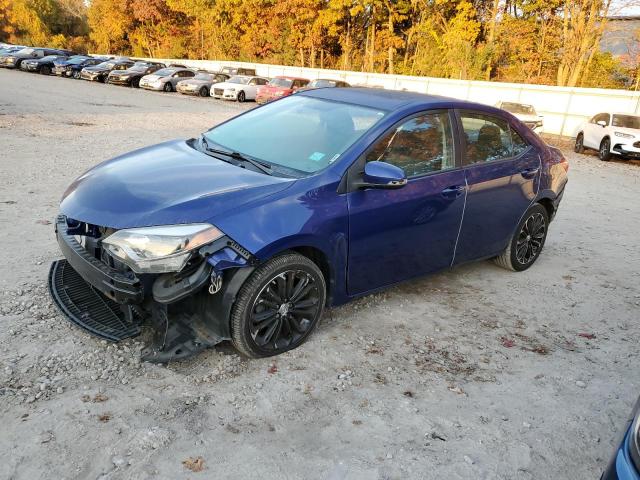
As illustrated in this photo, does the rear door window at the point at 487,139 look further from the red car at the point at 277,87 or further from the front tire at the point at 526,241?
the red car at the point at 277,87

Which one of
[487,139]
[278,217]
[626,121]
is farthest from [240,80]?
[278,217]

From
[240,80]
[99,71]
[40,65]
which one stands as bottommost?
[40,65]

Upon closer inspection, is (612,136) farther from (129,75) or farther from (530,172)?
(129,75)

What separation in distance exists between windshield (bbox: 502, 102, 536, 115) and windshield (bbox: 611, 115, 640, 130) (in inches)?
116

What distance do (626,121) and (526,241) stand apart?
13276 millimetres

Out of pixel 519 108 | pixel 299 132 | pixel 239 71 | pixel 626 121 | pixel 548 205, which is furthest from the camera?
pixel 239 71

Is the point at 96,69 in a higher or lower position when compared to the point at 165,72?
lower

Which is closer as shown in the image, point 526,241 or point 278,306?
point 278,306

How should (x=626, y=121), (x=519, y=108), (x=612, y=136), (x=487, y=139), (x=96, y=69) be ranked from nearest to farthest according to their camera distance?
1. (x=487, y=139)
2. (x=612, y=136)
3. (x=626, y=121)
4. (x=519, y=108)
5. (x=96, y=69)

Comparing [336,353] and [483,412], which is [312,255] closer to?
[336,353]

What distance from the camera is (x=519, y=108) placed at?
62.0ft

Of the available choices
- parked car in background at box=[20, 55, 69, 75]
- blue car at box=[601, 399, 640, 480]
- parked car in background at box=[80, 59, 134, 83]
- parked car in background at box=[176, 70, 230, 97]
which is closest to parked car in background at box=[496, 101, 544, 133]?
parked car in background at box=[176, 70, 230, 97]

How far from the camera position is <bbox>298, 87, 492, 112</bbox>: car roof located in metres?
4.13

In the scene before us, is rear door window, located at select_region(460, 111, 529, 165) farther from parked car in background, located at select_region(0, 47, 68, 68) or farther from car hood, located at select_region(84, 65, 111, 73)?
parked car in background, located at select_region(0, 47, 68, 68)
